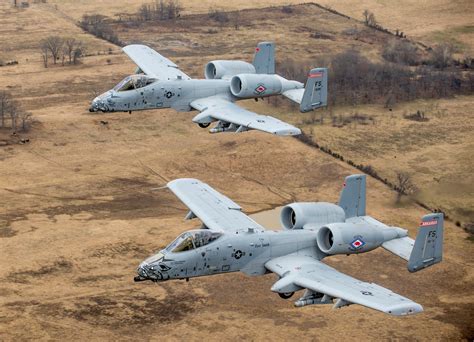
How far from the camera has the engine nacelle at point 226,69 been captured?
77500mm

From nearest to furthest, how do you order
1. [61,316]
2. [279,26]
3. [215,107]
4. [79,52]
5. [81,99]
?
[61,316] < [215,107] < [81,99] < [79,52] < [279,26]

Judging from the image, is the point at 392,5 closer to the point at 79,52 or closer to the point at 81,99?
the point at 79,52

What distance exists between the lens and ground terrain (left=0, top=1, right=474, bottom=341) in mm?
58156

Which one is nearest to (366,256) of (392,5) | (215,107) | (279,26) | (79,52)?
(215,107)

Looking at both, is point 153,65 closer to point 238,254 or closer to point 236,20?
point 238,254

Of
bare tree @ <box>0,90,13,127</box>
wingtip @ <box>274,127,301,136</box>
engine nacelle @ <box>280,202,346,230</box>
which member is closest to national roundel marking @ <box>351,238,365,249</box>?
engine nacelle @ <box>280,202,346,230</box>

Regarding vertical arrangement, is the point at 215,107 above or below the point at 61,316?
above

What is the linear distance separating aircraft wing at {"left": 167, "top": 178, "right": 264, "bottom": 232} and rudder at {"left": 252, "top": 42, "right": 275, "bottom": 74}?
1856 centimetres

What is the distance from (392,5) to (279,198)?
65.5 metres

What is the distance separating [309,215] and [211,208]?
567cm

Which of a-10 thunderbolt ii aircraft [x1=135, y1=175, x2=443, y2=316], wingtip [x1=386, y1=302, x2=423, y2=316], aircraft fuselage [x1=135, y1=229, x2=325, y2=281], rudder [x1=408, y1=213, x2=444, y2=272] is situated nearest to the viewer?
wingtip [x1=386, y1=302, x2=423, y2=316]

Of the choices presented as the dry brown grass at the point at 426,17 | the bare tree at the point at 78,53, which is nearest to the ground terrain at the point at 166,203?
the bare tree at the point at 78,53

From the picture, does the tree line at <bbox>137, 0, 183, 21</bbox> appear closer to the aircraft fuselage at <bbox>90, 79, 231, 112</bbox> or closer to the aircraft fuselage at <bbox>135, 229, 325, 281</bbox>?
the aircraft fuselage at <bbox>90, 79, 231, 112</bbox>

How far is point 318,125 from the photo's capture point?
89.9 meters
